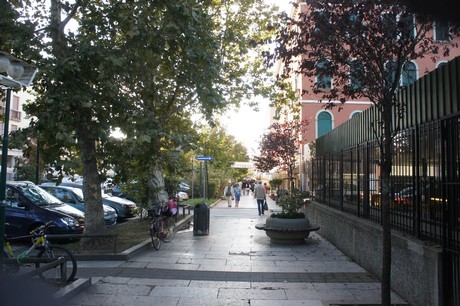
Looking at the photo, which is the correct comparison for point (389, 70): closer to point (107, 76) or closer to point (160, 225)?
point (107, 76)

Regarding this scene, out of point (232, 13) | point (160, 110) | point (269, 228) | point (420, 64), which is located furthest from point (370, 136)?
point (420, 64)

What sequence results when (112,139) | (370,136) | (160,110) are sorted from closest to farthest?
(370,136) → (112,139) → (160,110)

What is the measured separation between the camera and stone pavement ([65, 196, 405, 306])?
627 cm

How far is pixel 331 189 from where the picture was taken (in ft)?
42.9

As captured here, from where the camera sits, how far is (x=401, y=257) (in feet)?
21.1

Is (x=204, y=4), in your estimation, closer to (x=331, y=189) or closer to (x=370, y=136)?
(x=370, y=136)

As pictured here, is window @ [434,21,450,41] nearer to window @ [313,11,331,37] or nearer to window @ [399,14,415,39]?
window @ [399,14,415,39]

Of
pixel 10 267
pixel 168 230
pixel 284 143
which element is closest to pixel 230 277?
pixel 10 267

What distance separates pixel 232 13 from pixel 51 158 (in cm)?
1089

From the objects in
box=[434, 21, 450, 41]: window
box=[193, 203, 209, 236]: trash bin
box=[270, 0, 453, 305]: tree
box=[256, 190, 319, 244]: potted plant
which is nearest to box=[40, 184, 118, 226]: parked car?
box=[193, 203, 209, 236]: trash bin

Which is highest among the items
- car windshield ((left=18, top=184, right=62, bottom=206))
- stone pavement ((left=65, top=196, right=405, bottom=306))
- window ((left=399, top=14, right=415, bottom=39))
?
window ((left=399, top=14, right=415, bottom=39))

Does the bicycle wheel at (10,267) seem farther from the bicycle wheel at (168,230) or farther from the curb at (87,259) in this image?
the bicycle wheel at (168,230)

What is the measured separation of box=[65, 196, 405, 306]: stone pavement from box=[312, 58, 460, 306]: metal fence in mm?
1240

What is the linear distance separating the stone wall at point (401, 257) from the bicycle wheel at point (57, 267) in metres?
5.00
